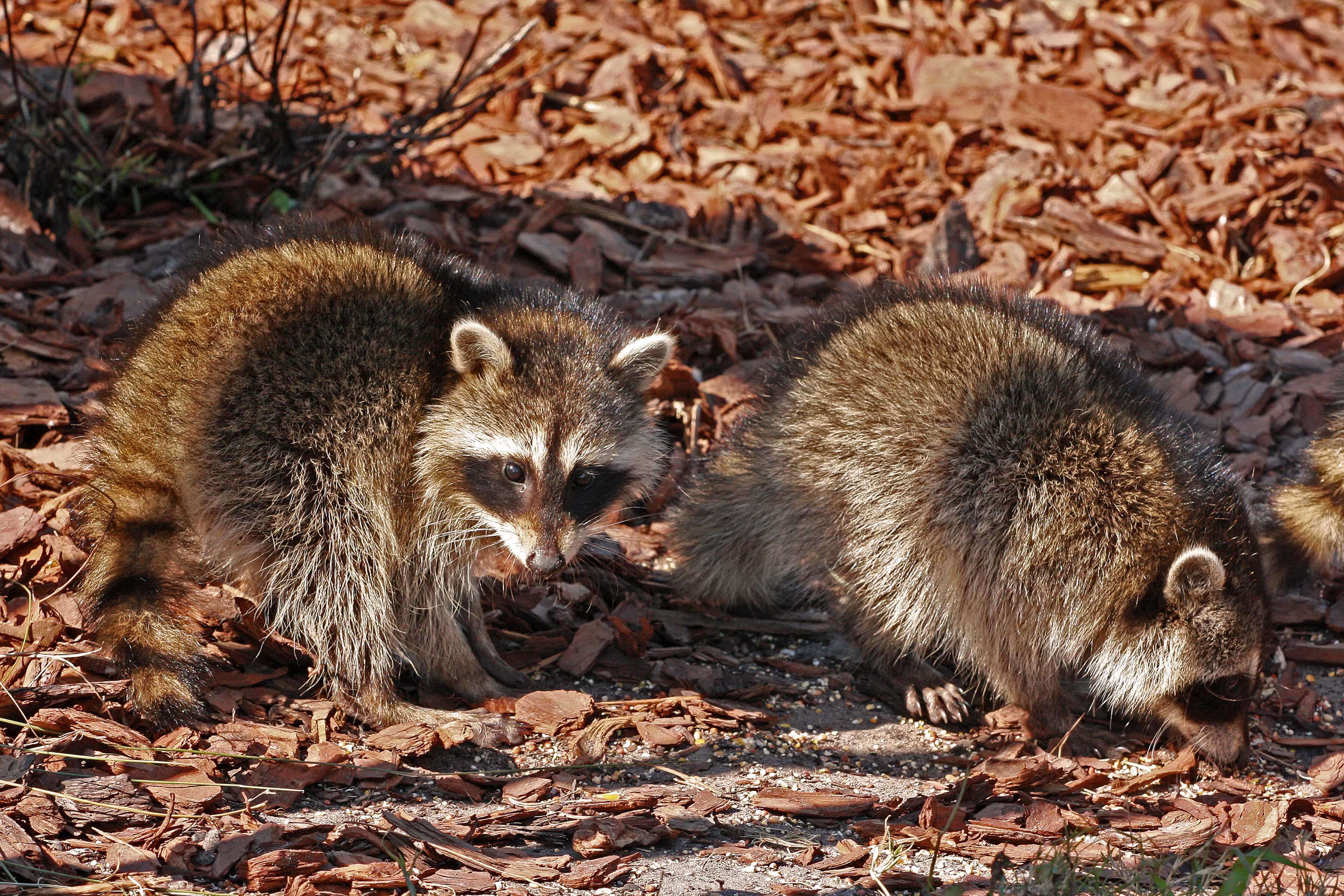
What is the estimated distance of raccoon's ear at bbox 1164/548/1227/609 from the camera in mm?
4520

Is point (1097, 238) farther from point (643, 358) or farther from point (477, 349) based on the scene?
point (477, 349)

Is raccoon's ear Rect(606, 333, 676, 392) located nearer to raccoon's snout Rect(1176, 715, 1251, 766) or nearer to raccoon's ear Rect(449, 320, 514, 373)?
raccoon's ear Rect(449, 320, 514, 373)

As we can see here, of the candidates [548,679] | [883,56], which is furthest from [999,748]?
[883,56]

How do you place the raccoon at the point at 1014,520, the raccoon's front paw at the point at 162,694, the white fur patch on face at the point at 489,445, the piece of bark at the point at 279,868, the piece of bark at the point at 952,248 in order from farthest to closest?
1. the piece of bark at the point at 952,248
2. the raccoon at the point at 1014,520
3. the white fur patch on face at the point at 489,445
4. the raccoon's front paw at the point at 162,694
5. the piece of bark at the point at 279,868

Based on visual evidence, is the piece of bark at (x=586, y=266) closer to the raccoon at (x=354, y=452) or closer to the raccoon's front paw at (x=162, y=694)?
the raccoon at (x=354, y=452)

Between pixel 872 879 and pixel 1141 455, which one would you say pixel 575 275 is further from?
pixel 872 879

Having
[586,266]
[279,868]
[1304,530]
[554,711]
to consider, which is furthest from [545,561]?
[1304,530]

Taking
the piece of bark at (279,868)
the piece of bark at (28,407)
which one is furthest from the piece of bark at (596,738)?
the piece of bark at (28,407)

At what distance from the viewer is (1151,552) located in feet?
15.4

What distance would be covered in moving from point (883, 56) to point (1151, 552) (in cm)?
472

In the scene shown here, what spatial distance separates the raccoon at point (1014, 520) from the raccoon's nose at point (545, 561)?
1.06 metres

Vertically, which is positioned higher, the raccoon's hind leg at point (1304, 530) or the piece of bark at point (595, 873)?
the raccoon's hind leg at point (1304, 530)

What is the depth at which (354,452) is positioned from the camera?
14.4 ft

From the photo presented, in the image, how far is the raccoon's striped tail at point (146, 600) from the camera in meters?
3.90
